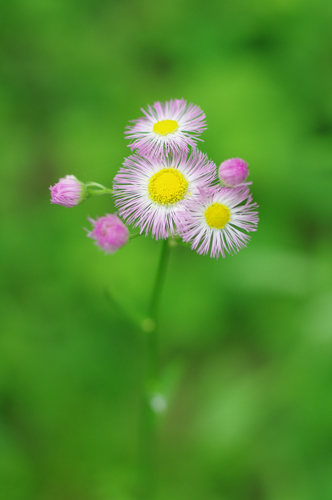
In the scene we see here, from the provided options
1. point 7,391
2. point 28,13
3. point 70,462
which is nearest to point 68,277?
point 7,391

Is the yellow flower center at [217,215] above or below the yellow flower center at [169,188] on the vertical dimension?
below

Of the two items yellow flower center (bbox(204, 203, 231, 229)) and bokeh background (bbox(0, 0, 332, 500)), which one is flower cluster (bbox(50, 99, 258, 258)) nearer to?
yellow flower center (bbox(204, 203, 231, 229))

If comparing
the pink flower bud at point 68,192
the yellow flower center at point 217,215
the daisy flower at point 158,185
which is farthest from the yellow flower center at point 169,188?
the pink flower bud at point 68,192

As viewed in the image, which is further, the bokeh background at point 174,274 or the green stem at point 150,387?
the bokeh background at point 174,274

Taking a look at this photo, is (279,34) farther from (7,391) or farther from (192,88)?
(7,391)

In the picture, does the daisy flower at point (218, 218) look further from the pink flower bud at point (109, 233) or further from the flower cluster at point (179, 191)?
the pink flower bud at point (109, 233)

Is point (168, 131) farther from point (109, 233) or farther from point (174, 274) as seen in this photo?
point (174, 274)
